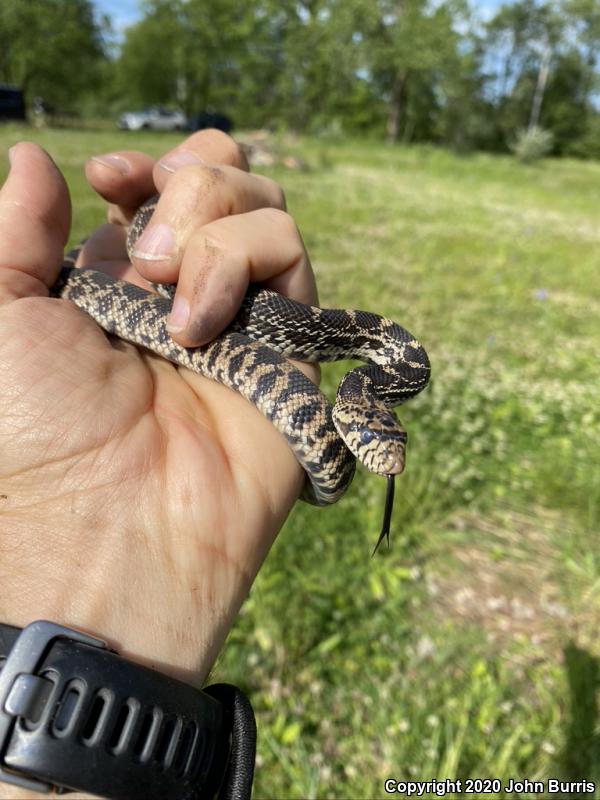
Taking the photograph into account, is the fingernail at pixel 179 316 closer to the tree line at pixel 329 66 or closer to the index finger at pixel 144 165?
the index finger at pixel 144 165

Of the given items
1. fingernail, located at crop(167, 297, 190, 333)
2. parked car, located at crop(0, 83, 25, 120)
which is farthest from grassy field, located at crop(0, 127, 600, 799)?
parked car, located at crop(0, 83, 25, 120)

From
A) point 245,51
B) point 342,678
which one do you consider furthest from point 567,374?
point 245,51

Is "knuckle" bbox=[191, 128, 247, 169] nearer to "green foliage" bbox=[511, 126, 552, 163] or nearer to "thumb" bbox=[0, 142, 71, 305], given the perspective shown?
"thumb" bbox=[0, 142, 71, 305]

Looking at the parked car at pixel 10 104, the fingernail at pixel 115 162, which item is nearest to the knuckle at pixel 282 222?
the fingernail at pixel 115 162

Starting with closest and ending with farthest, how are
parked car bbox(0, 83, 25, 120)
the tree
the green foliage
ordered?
parked car bbox(0, 83, 25, 120)
the green foliage
the tree

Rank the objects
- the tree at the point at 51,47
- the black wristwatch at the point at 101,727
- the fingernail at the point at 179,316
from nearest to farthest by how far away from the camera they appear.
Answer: the black wristwatch at the point at 101,727, the fingernail at the point at 179,316, the tree at the point at 51,47
